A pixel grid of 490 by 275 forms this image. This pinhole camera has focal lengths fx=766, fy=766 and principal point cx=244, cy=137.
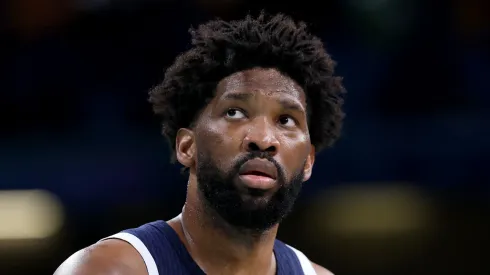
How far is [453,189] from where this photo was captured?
5.14 meters

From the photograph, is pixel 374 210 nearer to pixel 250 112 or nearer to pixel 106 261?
pixel 250 112

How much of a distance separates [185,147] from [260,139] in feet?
1.30

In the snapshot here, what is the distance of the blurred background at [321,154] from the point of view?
4.93m

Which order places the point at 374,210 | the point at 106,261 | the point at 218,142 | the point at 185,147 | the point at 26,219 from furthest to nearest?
the point at 374,210, the point at 26,219, the point at 185,147, the point at 218,142, the point at 106,261

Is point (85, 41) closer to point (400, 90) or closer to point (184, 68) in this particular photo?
point (400, 90)

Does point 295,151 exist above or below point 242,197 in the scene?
above

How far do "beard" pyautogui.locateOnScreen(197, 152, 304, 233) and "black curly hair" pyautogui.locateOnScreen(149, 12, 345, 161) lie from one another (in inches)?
12.3

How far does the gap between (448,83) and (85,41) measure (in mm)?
2639

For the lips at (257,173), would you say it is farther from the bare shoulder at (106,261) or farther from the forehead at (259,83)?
the bare shoulder at (106,261)

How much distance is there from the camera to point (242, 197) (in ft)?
8.24

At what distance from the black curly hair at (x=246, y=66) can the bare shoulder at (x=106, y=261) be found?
576 mm

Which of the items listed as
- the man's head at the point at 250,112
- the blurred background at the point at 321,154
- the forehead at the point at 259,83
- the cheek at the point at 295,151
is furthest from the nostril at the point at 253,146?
the blurred background at the point at 321,154

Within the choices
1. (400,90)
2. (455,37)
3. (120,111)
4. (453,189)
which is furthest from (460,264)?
(120,111)

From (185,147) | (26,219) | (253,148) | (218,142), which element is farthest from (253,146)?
(26,219)
